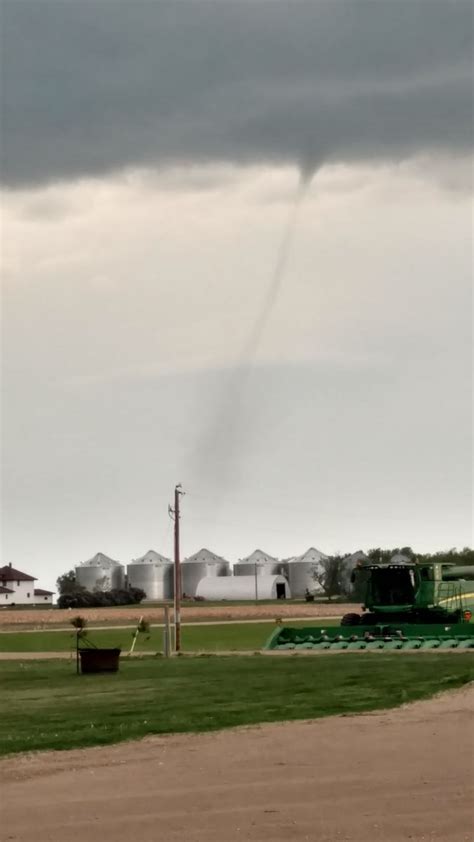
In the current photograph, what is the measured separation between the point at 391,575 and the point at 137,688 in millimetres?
19984

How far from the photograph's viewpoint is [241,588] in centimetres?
16525

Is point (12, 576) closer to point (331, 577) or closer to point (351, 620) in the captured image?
point (331, 577)

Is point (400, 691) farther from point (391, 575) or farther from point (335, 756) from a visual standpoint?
point (391, 575)

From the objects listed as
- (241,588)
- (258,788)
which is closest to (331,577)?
(241,588)

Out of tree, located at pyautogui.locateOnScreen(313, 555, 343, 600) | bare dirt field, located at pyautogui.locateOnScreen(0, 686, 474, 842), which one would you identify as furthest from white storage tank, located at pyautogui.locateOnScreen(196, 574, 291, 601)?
bare dirt field, located at pyautogui.locateOnScreen(0, 686, 474, 842)

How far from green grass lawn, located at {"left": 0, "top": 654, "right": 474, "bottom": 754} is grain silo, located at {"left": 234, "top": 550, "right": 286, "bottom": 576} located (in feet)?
490

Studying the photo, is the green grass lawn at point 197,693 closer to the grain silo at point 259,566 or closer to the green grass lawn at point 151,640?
the green grass lawn at point 151,640

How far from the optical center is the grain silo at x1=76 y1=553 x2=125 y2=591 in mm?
179625

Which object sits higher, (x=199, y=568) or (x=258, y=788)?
(x=199, y=568)

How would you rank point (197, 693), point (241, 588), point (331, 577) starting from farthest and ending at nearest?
1. point (241, 588)
2. point (331, 577)
3. point (197, 693)

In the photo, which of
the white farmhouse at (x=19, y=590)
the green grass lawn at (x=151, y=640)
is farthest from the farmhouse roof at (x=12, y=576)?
the green grass lawn at (x=151, y=640)

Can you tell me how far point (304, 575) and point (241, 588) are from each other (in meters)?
16.5

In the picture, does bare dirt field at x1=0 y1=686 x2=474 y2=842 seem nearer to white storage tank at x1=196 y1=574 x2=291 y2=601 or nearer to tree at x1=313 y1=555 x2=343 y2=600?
tree at x1=313 y1=555 x2=343 y2=600

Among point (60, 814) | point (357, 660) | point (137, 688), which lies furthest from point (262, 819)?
point (357, 660)
